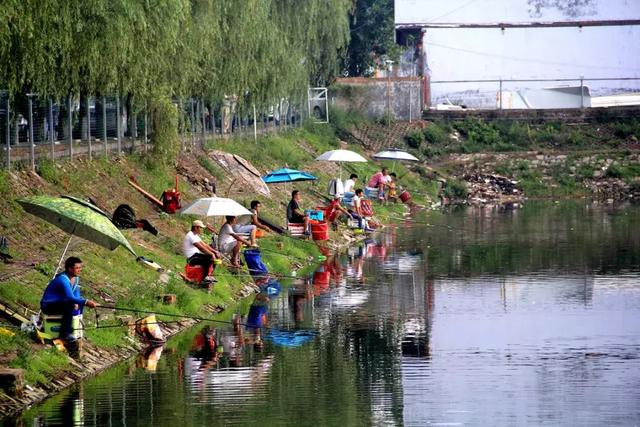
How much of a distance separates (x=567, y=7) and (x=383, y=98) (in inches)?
509

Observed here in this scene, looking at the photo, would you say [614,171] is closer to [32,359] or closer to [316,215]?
[316,215]

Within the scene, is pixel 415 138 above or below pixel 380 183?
above

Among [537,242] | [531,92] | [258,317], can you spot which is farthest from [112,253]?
[531,92]

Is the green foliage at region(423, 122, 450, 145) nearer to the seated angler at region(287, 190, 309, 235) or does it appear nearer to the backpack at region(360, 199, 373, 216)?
the backpack at region(360, 199, 373, 216)

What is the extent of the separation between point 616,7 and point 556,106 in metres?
6.64

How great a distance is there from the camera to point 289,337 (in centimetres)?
2397

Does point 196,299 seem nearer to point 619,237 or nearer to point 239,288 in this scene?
point 239,288

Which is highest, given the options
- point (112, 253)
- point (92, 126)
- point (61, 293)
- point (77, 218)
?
point (92, 126)

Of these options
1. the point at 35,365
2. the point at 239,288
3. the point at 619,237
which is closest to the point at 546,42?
the point at 619,237

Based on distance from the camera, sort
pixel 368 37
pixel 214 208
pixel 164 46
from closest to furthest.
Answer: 1. pixel 214 208
2. pixel 164 46
3. pixel 368 37

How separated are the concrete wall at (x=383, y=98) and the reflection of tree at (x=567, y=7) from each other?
10.0m

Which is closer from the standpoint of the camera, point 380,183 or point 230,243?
point 230,243

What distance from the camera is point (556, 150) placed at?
63312 mm

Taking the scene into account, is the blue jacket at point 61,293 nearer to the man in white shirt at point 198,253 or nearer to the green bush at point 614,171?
the man in white shirt at point 198,253
